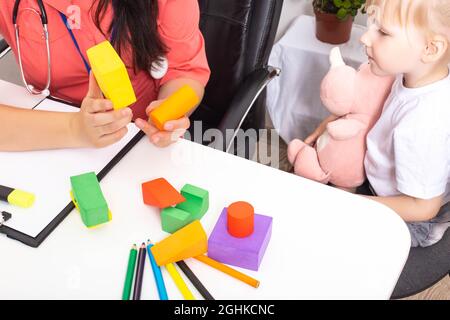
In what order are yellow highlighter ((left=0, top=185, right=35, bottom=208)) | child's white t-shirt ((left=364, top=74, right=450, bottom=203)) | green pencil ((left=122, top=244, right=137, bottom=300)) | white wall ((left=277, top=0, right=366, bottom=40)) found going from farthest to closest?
white wall ((left=277, top=0, right=366, bottom=40)) → child's white t-shirt ((left=364, top=74, right=450, bottom=203)) → yellow highlighter ((left=0, top=185, right=35, bottom=208)) → green pencil ((left=122, top=244, right=137, bottom=300))

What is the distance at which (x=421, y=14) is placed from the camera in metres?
0.83

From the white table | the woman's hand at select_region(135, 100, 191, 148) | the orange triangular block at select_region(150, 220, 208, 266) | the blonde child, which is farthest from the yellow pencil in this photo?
the white table

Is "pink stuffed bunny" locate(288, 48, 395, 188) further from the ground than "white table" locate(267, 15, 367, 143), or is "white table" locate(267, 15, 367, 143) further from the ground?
"pink stuffed bunny" locate(288, 48, 395, 188)

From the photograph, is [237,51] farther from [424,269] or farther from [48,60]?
[424,269]

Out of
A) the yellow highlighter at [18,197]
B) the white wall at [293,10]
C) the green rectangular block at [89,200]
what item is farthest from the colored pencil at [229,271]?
the white wall at [293,10]

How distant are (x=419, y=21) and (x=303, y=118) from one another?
88 centimetres

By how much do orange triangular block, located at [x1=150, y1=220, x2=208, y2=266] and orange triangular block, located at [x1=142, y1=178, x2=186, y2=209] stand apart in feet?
0.17

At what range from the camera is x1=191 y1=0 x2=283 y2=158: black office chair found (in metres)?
1.01

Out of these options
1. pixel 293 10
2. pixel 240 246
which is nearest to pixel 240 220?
pixel 240 246

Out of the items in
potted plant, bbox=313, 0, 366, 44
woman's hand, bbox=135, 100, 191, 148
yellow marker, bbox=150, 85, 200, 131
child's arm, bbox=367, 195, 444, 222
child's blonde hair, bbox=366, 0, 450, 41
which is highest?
child's blonde hair, bbox=366, 0, 450, 41

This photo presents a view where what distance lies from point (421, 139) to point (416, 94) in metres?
0.08

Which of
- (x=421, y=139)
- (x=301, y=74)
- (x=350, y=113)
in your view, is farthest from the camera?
(x=301, y=74)

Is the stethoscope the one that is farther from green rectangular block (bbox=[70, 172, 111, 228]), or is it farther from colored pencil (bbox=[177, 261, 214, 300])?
colored pencil (bbox=[177, 261, 214, 300])
